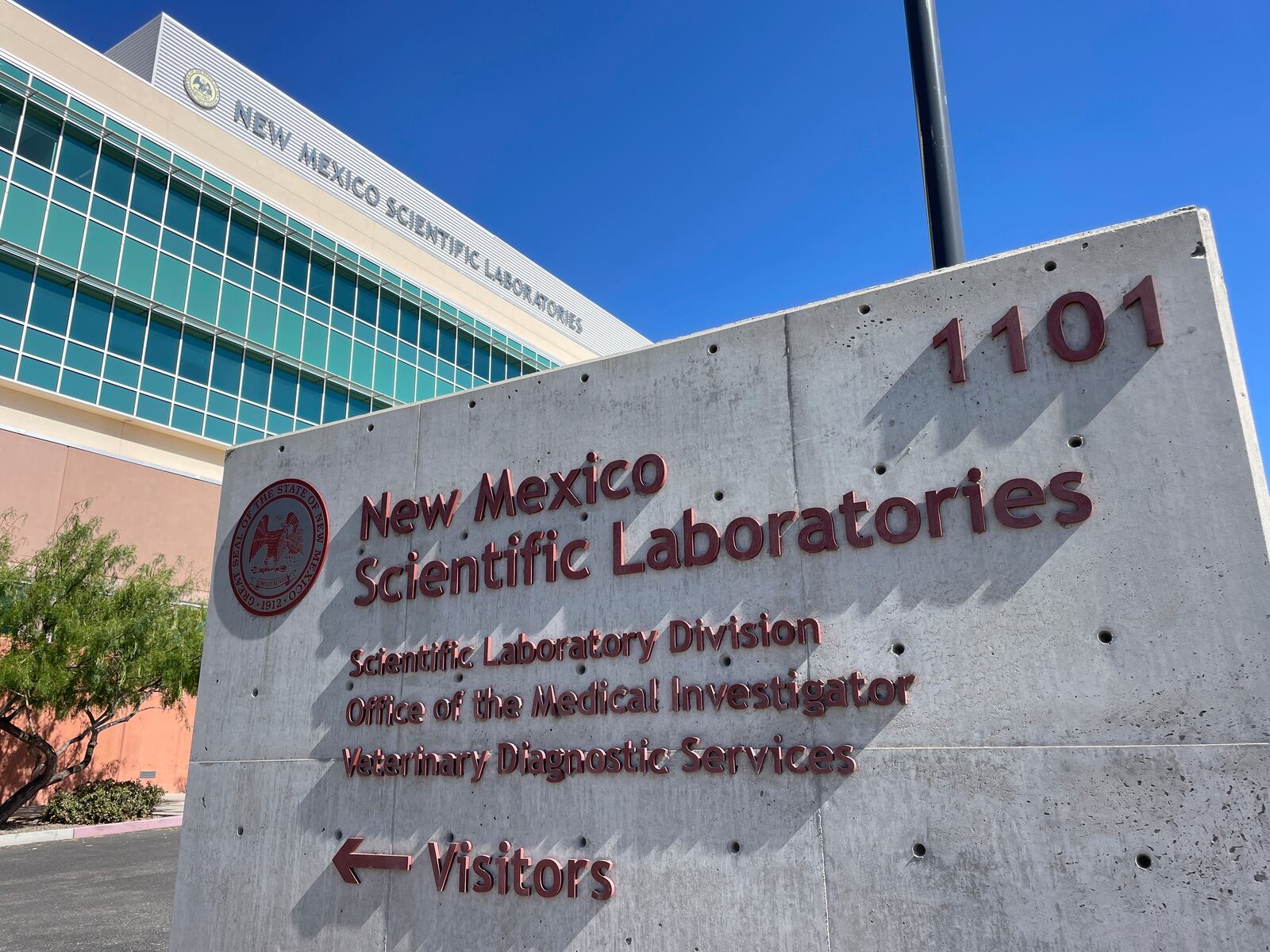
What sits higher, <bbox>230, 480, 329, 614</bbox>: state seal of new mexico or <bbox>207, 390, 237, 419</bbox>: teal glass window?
<bbox>207, 390, 237, 419</bbox>: teal glass window

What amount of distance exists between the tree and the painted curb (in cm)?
159

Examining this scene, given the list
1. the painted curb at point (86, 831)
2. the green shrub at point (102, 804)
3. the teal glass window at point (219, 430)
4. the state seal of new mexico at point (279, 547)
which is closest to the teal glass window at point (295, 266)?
the teal glass window at point (219, 430)

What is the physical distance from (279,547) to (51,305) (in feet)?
66.8

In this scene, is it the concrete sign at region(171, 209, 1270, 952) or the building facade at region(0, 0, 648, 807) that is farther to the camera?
the building facade at region(0, 0, 648, 807)

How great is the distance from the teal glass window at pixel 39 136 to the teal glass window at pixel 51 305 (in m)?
3.04

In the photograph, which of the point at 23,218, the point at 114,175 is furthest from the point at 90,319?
the point at 114,175

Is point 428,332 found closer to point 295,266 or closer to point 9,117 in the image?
point 295,266

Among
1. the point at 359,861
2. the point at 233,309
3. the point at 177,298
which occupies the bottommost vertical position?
the point at 359,861

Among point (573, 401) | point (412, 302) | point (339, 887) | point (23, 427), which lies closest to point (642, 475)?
point (573, 401)

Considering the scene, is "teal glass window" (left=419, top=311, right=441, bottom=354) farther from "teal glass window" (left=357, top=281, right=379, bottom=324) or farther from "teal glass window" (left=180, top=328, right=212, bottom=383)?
"teal glass window" (left=180, top=328, right=212, bottom=383)

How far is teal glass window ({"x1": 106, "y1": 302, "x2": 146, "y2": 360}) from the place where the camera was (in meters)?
24.1

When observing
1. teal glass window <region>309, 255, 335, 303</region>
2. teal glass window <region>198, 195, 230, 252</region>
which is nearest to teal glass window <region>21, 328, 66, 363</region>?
teal glass window <region>198, 195, 230, 252</region>

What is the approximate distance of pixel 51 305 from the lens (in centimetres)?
2275

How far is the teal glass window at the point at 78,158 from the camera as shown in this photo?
23.6 metres
